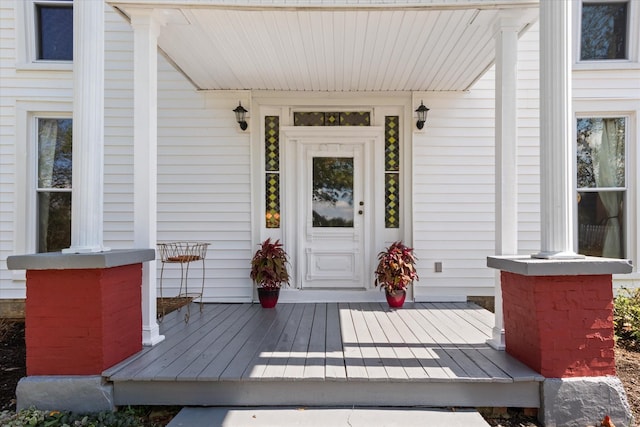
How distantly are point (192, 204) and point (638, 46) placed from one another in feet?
18.8

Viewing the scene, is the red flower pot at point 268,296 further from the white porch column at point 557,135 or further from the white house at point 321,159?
the white porch column at point 557,135

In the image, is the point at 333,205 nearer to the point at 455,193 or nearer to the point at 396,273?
the point at 396,273

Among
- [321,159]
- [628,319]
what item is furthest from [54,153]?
[628,319]

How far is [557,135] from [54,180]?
18.0 feet

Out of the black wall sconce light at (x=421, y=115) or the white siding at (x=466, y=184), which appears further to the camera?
the white siding at (x=466, y=184)

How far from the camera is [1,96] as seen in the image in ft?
16.7

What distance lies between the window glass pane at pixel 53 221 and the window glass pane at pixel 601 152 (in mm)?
6400

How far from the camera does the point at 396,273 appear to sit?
474 cm

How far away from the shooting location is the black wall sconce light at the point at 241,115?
5.02 metres

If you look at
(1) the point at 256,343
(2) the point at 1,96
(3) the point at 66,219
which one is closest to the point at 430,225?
(1) the point at 256,343

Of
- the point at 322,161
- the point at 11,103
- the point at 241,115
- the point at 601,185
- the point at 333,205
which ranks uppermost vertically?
the point at 11,103

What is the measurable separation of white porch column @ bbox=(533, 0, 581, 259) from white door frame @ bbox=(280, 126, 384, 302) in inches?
97.3

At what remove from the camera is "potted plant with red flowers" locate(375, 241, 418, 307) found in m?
4.74

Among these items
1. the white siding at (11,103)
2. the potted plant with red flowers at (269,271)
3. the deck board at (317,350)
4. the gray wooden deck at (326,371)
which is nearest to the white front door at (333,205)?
the potted plant with red flowers at (269,271)
